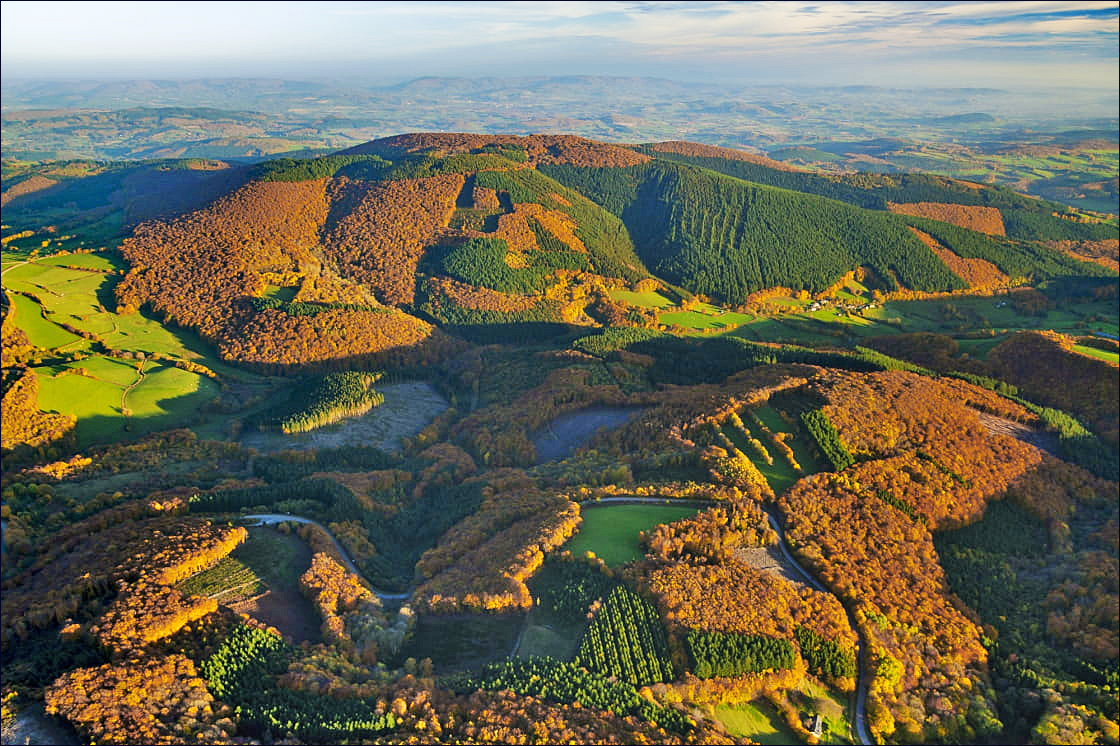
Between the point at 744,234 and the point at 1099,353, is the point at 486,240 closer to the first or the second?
the point at 744,234

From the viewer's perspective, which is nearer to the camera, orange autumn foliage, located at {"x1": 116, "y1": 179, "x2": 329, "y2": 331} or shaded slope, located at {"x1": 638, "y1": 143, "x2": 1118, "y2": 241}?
orange autumn foliage, located at {"x1": 116, "y1": 179, "x2": 329, "y2": 331}

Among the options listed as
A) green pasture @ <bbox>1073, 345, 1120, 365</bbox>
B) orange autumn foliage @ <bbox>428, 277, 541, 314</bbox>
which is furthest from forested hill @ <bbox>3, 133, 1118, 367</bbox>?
green pasture @ <bbox>1073, 345, 1120, 365</bbox>

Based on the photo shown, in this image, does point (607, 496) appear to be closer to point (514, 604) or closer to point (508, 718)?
point (514, 604)

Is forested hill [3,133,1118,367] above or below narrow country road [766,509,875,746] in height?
above

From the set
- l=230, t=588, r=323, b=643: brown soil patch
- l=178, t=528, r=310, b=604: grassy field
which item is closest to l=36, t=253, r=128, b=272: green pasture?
l=178, t=528, r=310, b=604: grassy field

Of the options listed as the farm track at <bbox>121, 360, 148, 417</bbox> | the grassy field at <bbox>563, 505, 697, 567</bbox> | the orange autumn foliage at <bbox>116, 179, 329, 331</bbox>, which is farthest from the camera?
the orange autumn foliage at <bbox>116, 179, 329, 331</bbox>

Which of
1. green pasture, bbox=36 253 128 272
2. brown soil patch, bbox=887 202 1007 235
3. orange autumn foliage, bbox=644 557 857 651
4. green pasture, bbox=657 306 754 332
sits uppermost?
brown soil patch, bbox=887 202 1007 235

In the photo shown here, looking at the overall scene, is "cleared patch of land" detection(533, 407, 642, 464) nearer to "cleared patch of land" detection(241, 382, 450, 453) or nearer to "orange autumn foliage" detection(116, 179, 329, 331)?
"cleared patch of land" detection(241, 382, 450, 453)

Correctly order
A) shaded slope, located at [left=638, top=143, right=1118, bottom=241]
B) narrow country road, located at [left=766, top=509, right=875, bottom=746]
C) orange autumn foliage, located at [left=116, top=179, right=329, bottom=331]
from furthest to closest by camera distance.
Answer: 1. shaded slope, located at [left=638, top=143, right=1118, bottom=241]
2. orange autumn foliage, located at [left=116, top=179, right=329, bottom=331]
3. narrow country road, located at [left=766, top=509, right=875, bottom=746]

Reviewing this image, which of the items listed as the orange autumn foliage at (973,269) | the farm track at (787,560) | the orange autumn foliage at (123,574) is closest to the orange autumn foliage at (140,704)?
the orange autumn foliage at (123,574)
